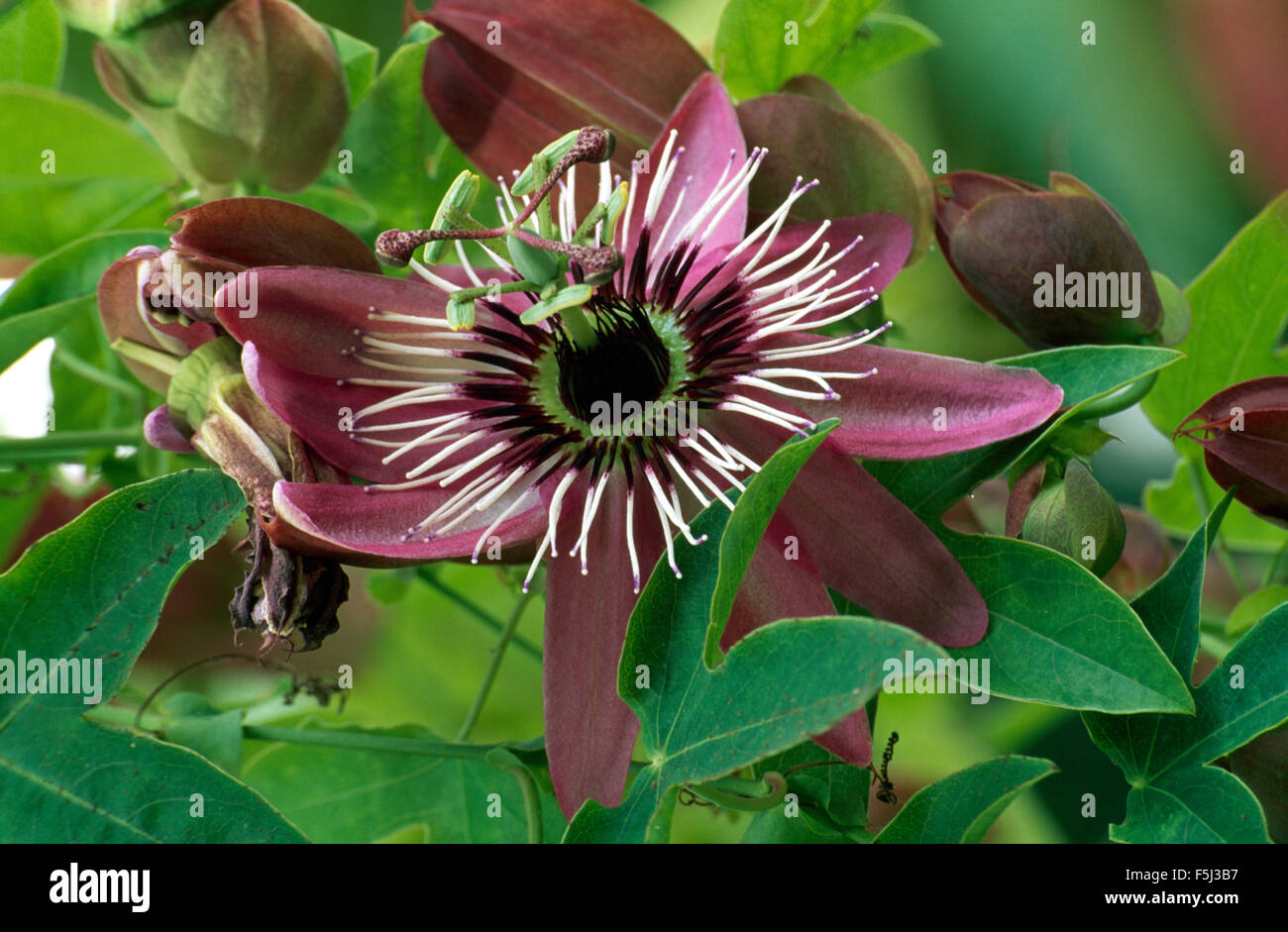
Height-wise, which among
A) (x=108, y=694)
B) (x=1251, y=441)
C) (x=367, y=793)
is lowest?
(x=367, y=793)

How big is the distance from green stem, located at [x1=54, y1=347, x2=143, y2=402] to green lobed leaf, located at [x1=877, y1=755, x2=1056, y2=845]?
0.64 metres

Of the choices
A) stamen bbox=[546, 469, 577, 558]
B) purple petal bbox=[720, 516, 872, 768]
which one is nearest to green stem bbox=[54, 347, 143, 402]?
stamen bbox=[546, 469, 577, 558]

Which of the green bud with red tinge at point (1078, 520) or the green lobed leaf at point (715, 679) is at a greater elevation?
the green bud with red tinge at point (1078, 520)

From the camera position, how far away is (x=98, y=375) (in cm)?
100

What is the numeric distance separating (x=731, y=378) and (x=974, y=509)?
0.38 m

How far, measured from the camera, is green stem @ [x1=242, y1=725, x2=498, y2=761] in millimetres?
755

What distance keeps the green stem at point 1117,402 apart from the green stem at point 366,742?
387mm

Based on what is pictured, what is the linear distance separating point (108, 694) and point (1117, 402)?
57 cm

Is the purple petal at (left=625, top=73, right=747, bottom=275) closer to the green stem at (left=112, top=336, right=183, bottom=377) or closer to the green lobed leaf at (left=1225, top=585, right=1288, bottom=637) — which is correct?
the green stem at (left=112, top=336, right=183, bottom=377)

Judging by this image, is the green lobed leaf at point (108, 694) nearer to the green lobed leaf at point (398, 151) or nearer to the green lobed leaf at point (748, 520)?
the green lobed leaf at point (748, 520)

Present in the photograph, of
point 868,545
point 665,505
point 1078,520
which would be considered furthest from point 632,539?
point 1078,520

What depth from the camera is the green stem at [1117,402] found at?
0.73 metres

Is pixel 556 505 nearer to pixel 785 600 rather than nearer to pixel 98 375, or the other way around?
pixel 785 600

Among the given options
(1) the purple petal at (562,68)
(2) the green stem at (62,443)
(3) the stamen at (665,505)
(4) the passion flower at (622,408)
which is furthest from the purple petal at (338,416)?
(2) the green stem at (62,443)
